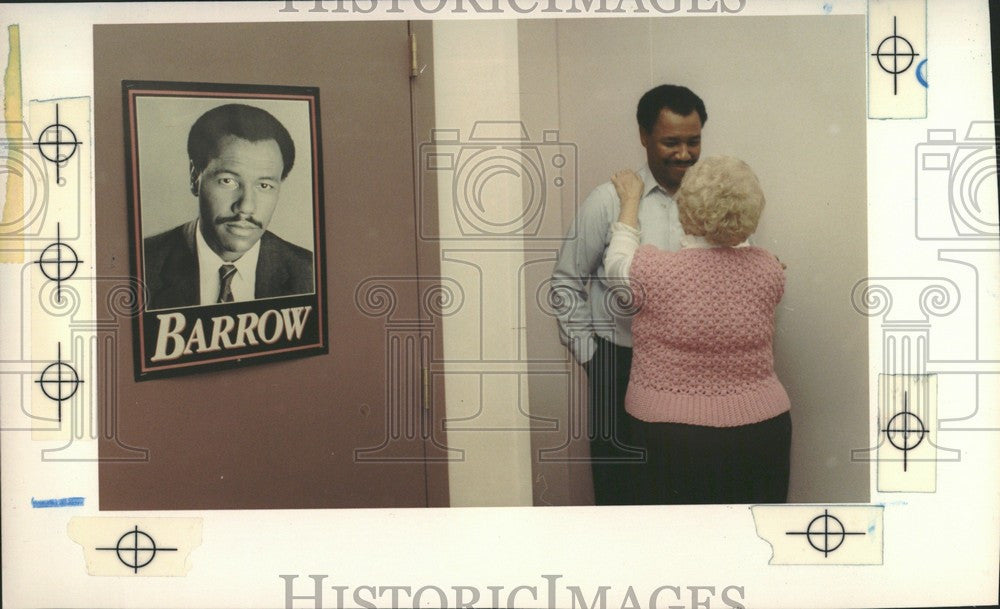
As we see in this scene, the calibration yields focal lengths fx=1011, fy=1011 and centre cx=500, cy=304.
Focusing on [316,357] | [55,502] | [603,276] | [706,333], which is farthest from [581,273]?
[55,502]

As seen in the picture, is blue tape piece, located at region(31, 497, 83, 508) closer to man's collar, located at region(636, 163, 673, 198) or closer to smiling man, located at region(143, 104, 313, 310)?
smiling man, located at region(143, 104, 313, 310)

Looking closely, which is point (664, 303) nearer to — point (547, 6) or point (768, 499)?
point (768, 499)

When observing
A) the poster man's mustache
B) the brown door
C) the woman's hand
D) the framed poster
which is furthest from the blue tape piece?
the woman's hand

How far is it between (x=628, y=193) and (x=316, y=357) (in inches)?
31.5

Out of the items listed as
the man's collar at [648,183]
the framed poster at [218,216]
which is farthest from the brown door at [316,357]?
the man's collar at [648,183]

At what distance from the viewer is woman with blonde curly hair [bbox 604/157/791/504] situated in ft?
7.30

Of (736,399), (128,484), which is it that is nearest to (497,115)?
(736,399)

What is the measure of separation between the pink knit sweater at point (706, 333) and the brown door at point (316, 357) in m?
0.48

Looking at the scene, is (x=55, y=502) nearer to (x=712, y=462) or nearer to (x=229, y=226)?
(x=229, y=226)

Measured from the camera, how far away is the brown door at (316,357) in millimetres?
2270

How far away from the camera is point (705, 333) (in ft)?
7.28

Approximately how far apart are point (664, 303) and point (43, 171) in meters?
1.43

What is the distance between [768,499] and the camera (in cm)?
232

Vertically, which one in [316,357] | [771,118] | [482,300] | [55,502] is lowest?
[55,502]
